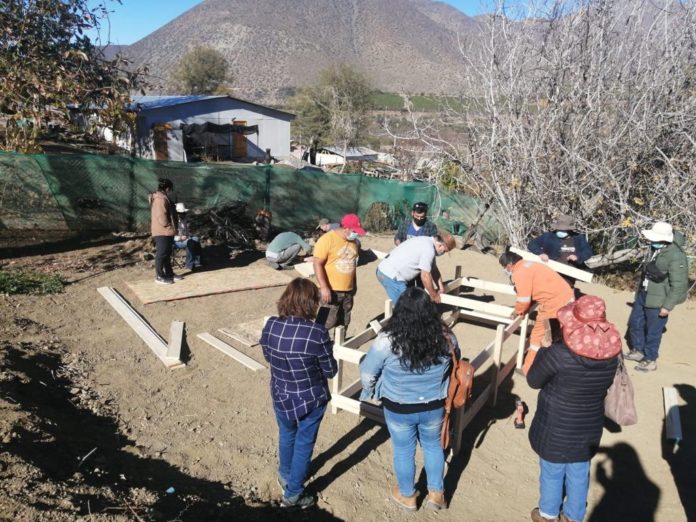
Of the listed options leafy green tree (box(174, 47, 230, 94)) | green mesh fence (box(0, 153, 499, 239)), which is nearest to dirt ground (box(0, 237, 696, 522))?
green mesh fence (box(0, 153, 499, 239))

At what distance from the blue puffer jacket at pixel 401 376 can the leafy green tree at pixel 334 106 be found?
118 ft

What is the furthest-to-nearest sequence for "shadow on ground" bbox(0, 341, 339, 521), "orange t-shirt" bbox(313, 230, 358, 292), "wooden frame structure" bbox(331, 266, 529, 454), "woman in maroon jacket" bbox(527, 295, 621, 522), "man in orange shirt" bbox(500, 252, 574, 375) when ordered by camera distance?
1. "orange t-shirt" bbox(313, 230, 358, 292)
2. "man in orange shirt" bbox(500, 252, 574, 375)
3. "wooden frame structure" bbox(331, 266, 529, 454)
4. "woman in maroon jacket" bbox(527, 295, 621, 522)
5. "shadow on ground" bbox(0, 341, 339, 521)

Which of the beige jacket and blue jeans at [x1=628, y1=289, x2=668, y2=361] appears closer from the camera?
blue jeans at [x1=628, y1=289, x2=668, y2=361]

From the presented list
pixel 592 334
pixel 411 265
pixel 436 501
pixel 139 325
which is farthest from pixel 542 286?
pixel 139 325

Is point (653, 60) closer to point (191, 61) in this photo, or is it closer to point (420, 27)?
point (191, 61)

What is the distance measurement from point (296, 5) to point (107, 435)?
556ft

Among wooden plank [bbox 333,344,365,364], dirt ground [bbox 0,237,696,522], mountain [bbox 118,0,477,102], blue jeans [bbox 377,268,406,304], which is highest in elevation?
mountain [bbox 118,0,477,102]

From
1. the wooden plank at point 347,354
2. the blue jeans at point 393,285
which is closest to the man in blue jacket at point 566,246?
the blue jeans at point 393,285

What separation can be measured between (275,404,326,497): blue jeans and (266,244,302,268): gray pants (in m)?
6.07

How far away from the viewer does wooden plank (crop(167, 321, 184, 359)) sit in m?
5.79

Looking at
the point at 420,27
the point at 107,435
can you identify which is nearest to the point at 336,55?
the point at 420,27

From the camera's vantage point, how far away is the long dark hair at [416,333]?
297 cm

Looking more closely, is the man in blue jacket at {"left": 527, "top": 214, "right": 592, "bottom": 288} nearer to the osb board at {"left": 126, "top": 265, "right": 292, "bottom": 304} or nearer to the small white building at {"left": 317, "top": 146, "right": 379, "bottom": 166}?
the osb board at {"left": 126, "top": 265, "right": 292, "bottom": 304}

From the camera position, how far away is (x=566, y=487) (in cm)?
333
